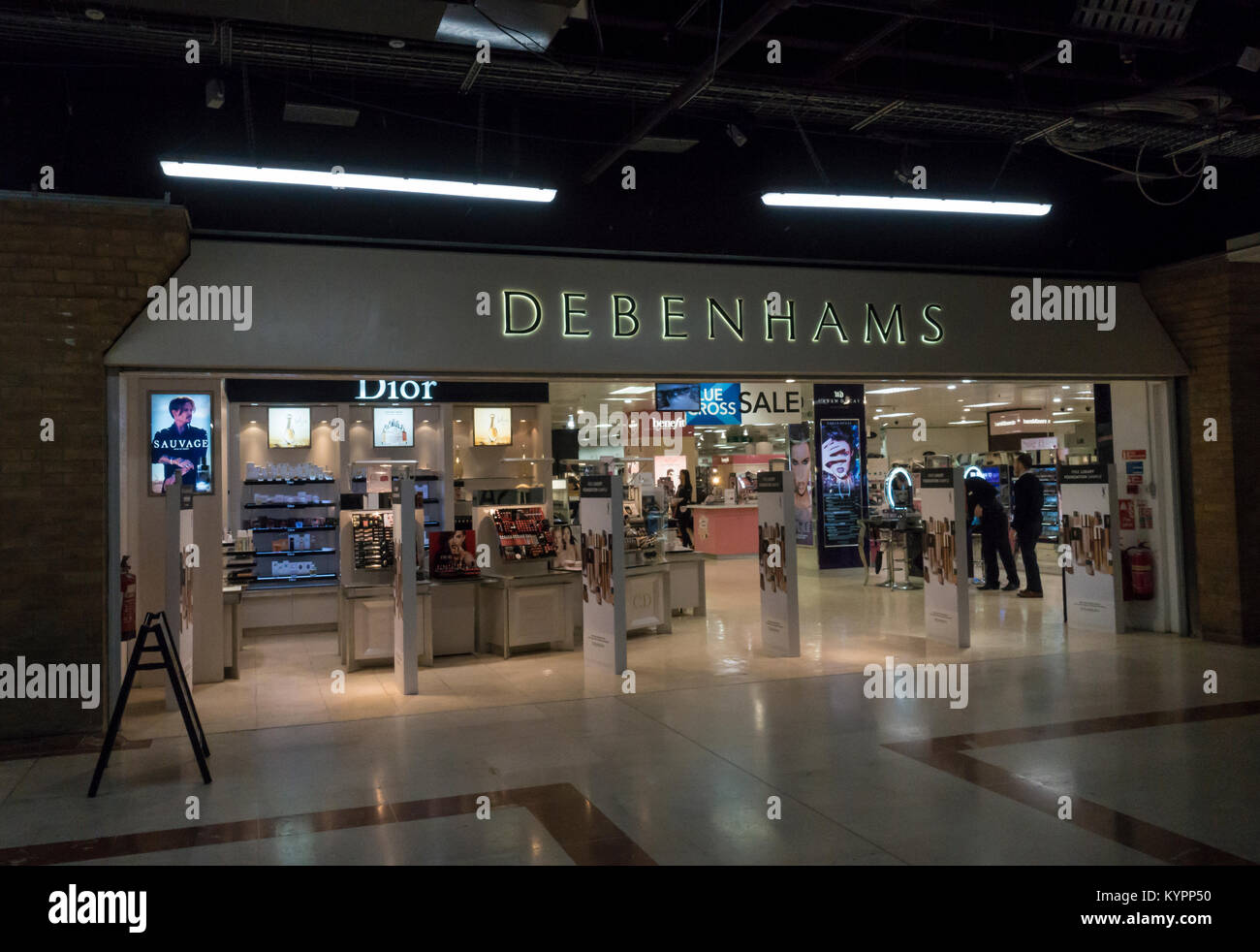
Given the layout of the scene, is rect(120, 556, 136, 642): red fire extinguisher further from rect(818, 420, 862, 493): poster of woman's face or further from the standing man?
rect(818, 420, 862, 493): poster of woman's face

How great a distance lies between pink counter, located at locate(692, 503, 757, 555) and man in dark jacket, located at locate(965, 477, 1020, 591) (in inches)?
257

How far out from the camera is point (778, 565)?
8.47 m

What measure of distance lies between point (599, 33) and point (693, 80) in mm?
701

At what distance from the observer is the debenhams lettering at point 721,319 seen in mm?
7648

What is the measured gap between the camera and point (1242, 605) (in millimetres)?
8453

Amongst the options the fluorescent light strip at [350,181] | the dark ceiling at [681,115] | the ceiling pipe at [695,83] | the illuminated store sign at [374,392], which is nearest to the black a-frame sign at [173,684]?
the fluorescent light strip at [350,181]

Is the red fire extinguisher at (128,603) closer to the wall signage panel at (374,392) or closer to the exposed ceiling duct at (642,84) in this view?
the exposed ceiling duct at (642,84)

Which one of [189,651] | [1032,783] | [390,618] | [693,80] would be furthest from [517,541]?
[1032,783]

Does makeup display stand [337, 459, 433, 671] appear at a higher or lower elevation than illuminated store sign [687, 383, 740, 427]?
lower
